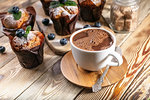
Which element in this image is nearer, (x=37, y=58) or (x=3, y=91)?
(x=3, y=91)

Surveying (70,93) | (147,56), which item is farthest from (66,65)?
(147,56)

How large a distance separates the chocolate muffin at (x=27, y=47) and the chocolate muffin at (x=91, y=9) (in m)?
0.56

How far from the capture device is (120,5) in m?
1.43

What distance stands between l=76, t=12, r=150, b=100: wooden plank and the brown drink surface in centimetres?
25

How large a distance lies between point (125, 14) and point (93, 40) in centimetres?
49

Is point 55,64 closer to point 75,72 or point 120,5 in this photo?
point 75,72

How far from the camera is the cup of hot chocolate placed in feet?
3.35

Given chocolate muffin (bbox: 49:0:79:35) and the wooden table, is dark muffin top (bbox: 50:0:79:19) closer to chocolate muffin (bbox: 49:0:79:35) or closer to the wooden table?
chocolate muffin (bbox: 49:0:79:35)

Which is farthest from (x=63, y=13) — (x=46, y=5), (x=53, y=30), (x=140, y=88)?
(x=140, y=88)

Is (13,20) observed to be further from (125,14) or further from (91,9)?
(125,14)

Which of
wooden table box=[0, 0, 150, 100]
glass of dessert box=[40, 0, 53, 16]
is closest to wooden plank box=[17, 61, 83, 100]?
wooden table box=[0, 0, 150, 100]

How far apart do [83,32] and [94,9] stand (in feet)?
1.74

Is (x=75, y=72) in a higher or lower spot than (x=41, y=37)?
lower

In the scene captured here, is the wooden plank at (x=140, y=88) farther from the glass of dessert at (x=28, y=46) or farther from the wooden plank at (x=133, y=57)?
the glass of dessert at (x=28, y=46)
